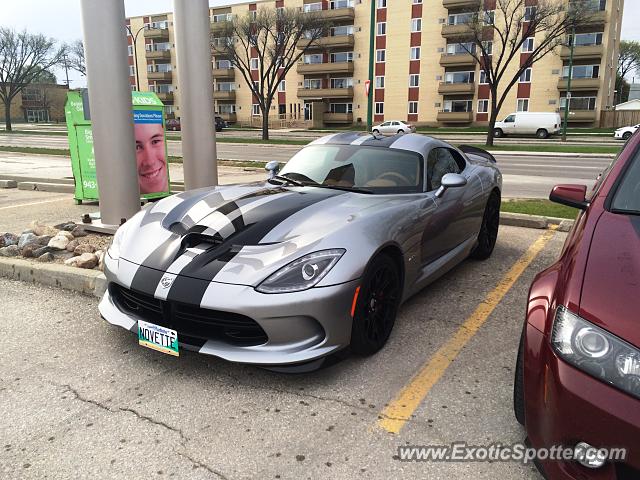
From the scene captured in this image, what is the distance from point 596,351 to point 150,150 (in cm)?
776

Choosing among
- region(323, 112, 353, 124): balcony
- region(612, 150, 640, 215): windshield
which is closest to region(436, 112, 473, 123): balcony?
region(323, 112, 353, 124): balcony

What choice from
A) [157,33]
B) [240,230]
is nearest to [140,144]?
[240,230]

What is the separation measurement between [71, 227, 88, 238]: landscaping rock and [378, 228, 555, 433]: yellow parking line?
4590mm

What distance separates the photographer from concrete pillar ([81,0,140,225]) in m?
5.74

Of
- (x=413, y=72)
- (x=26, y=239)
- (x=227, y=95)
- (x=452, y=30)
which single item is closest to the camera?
(x=26, y=239)

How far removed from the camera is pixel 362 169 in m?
4.25

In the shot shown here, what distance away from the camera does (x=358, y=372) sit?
10.4ft

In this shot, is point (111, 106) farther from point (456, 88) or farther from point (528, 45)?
point (528, 45)

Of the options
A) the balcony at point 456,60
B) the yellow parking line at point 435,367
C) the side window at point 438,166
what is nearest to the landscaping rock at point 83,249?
the side window at point 438,166

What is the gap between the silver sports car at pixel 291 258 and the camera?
2.81 metres

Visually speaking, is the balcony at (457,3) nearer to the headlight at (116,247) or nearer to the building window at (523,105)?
the building window at (523,105)

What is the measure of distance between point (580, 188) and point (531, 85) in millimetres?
48067

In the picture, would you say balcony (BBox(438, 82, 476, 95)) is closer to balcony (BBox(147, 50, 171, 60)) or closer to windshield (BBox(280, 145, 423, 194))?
balcony (BBox(147, 50, 171, 60))

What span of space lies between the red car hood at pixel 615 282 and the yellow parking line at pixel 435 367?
1175 millimetres
